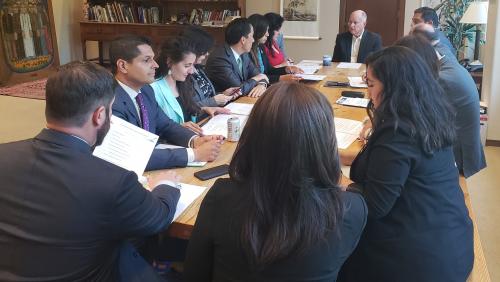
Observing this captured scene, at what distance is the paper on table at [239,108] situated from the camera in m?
2.87

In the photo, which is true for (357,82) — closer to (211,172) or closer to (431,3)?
(211,172)

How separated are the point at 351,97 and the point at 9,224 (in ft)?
8.15

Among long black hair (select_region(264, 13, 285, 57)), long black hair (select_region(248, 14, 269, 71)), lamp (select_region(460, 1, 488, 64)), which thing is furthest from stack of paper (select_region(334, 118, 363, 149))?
lamp (select_region(460, 1, 488, 64))

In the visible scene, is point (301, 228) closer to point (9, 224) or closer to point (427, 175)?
point (427, 175)

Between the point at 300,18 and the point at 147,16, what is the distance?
2.32 m

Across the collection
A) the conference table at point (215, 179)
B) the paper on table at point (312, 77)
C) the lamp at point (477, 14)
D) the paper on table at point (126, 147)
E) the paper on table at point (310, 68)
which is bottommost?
the conference table at point (215, 179)

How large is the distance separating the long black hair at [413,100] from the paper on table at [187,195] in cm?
66

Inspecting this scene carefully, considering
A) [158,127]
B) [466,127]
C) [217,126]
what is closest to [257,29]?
[217,126]

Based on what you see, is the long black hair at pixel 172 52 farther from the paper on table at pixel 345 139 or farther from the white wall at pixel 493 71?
the white wall at pixel 493 71

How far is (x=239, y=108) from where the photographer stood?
2982mm

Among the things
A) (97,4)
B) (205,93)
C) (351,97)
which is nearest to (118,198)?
(205,93)

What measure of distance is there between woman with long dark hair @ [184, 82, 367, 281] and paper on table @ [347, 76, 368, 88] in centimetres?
259

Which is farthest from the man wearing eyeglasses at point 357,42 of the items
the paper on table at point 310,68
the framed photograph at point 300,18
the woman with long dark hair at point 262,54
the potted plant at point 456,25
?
the framed photograph at point 300,18

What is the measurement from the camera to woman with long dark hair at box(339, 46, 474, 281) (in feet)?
4.64
